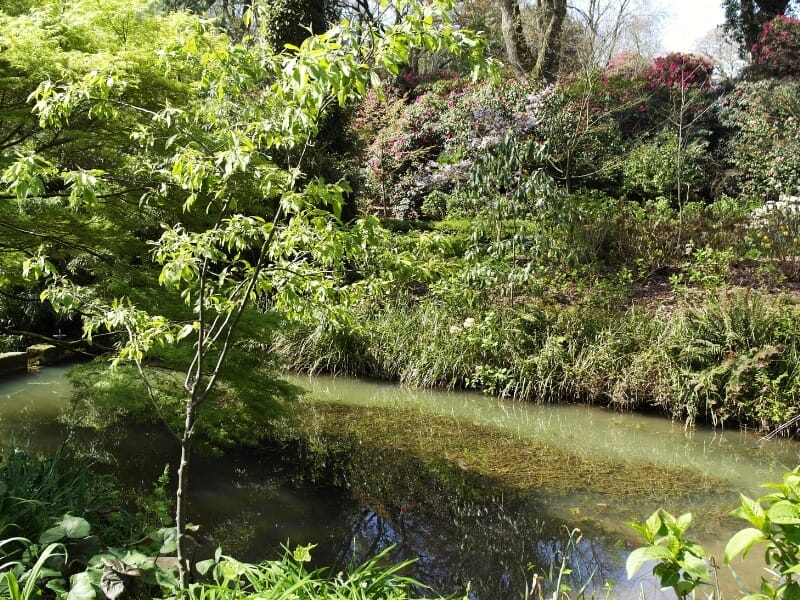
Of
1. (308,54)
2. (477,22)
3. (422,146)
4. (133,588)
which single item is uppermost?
(477,22)

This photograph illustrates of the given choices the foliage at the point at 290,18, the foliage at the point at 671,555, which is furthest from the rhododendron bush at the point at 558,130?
the foliage at the point at 671,555

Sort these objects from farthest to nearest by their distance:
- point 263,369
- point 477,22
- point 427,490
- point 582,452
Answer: point 477,22, point 582,452, point 263,369, point 427,490

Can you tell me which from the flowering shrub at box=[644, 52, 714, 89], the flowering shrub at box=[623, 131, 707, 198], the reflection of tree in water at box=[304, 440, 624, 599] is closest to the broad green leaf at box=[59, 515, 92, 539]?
the reflection of tree in water at box=[304, 440, 624, 599]

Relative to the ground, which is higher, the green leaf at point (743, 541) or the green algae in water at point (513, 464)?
the green leaf at point (743, 541)

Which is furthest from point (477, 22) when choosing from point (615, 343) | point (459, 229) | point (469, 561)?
point (469, 561)

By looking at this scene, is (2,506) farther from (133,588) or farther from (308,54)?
(308,54)

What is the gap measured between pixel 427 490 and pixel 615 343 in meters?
3.55

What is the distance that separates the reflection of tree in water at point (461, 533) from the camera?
12.3ft

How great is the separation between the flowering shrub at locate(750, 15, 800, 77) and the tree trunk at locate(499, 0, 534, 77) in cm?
585

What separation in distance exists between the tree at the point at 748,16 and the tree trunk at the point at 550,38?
617 cm

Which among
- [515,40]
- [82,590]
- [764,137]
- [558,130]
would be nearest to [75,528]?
[82,590]

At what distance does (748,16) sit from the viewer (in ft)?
60.8

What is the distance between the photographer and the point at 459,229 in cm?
1196

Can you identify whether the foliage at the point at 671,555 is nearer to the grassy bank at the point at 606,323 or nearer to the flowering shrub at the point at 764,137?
the grassy bank at the point at 606,323
